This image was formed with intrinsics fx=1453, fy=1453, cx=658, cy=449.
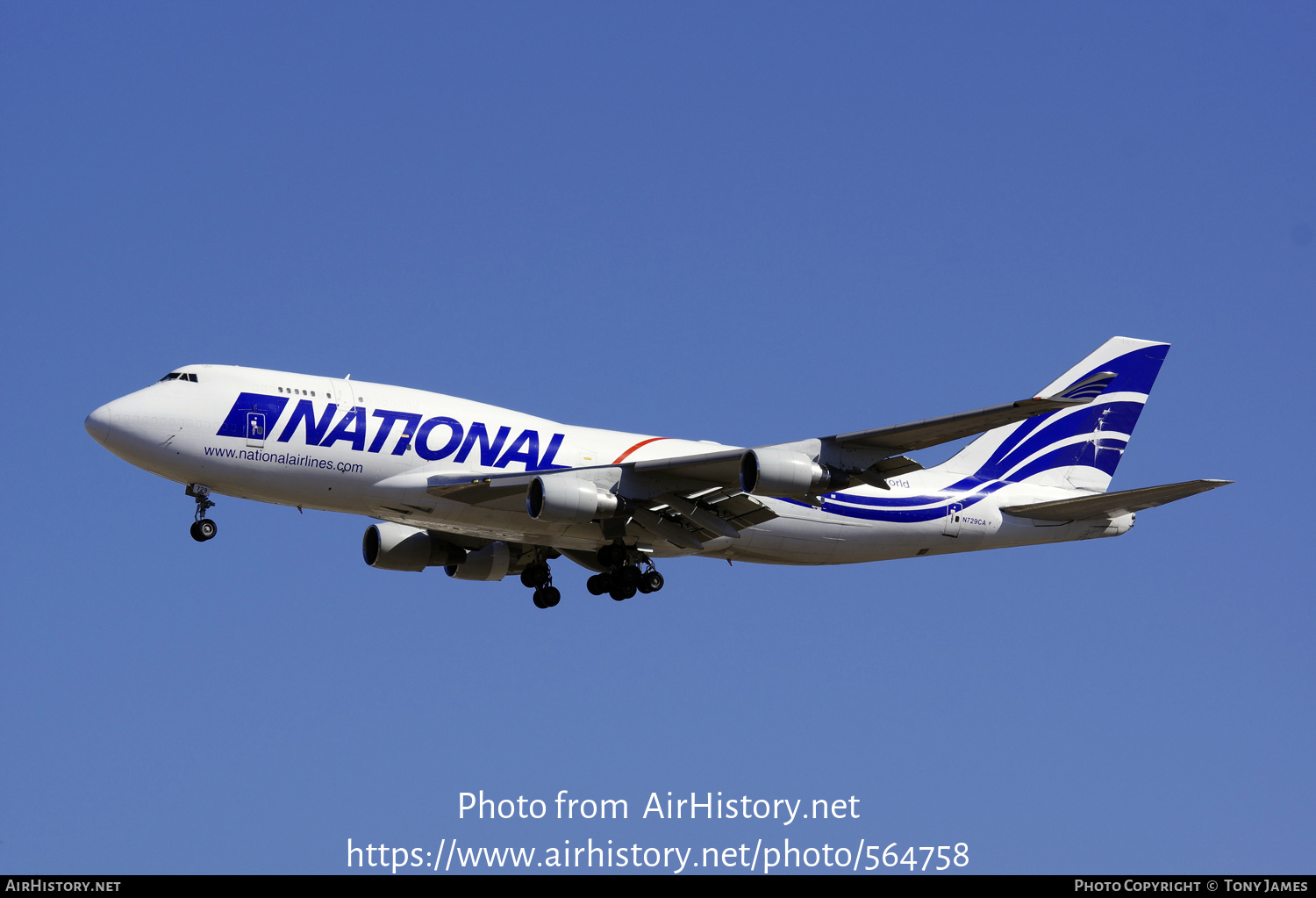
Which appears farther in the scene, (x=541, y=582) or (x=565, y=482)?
(x=541, y=582)

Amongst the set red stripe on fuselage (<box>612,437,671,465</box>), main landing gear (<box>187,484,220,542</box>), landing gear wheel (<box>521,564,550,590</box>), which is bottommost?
main landing gear (<box>187,484,220,542</box>)

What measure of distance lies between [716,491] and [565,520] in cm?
381

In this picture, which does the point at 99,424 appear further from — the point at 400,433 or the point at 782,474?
the point at 782,474

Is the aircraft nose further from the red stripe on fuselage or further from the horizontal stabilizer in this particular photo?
the horizontal stabilizer

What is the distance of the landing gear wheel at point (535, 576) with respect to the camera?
39.6 metres

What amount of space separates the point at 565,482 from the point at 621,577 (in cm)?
389

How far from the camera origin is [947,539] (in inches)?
1537

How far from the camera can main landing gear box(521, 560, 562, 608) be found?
39438 millimetres

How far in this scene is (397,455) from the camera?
3328 centimetres

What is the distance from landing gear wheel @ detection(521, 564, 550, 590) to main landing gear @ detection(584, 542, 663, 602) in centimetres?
339

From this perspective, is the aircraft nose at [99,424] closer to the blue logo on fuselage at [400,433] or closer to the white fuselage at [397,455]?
the white fuselage at [397,455]

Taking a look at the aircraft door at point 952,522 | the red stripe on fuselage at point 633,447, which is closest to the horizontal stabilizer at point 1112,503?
the aircraft door at point 952,522

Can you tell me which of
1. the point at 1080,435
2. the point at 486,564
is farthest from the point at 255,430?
the point at 1080,435

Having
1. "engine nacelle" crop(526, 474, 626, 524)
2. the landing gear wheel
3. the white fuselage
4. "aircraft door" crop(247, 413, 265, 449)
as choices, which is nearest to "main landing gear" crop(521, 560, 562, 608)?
the landing gear wheel
